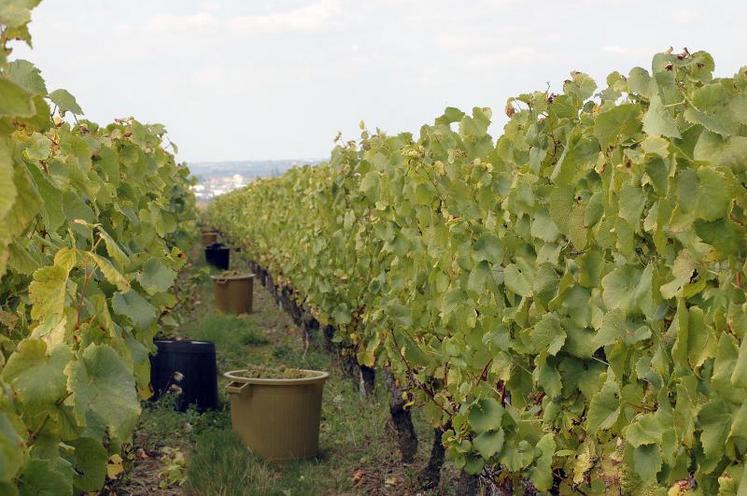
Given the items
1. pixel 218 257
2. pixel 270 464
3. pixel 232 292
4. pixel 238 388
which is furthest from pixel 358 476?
pixel 218 257

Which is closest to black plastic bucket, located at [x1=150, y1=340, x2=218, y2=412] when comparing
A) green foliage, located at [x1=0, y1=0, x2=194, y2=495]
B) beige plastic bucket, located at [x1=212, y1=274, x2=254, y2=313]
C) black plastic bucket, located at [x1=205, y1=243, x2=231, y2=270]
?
green foliage, located at [x1=0, y1=0, x2=194, y2=495]

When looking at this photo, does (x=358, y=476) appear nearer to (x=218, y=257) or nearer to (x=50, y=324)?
(x=50, y=324)

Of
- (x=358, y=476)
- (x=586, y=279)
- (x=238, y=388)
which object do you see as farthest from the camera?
(x=238, y=388)

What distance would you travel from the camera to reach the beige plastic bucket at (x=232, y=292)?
11625mm

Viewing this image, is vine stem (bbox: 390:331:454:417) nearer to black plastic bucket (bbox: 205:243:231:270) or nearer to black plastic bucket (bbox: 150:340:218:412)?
black plastic bucket (bbox: 150:340:218:412)

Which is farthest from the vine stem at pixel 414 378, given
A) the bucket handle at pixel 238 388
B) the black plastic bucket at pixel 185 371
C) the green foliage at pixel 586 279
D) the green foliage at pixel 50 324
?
the black plastic bucket at pixel 185 371

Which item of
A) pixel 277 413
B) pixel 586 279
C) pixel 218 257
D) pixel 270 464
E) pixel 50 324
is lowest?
pixel 218 257

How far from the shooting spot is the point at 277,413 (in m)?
5.50

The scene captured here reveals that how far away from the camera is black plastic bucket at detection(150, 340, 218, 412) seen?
649 cm

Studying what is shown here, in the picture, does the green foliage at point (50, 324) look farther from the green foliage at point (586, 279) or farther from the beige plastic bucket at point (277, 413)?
the beige plastic bucket at point (277, 413)

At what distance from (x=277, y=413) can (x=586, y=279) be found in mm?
3237

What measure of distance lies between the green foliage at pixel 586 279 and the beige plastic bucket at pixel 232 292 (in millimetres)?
6741

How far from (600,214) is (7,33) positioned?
1.58 metres

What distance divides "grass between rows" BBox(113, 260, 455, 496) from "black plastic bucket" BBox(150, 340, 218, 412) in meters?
0.12
